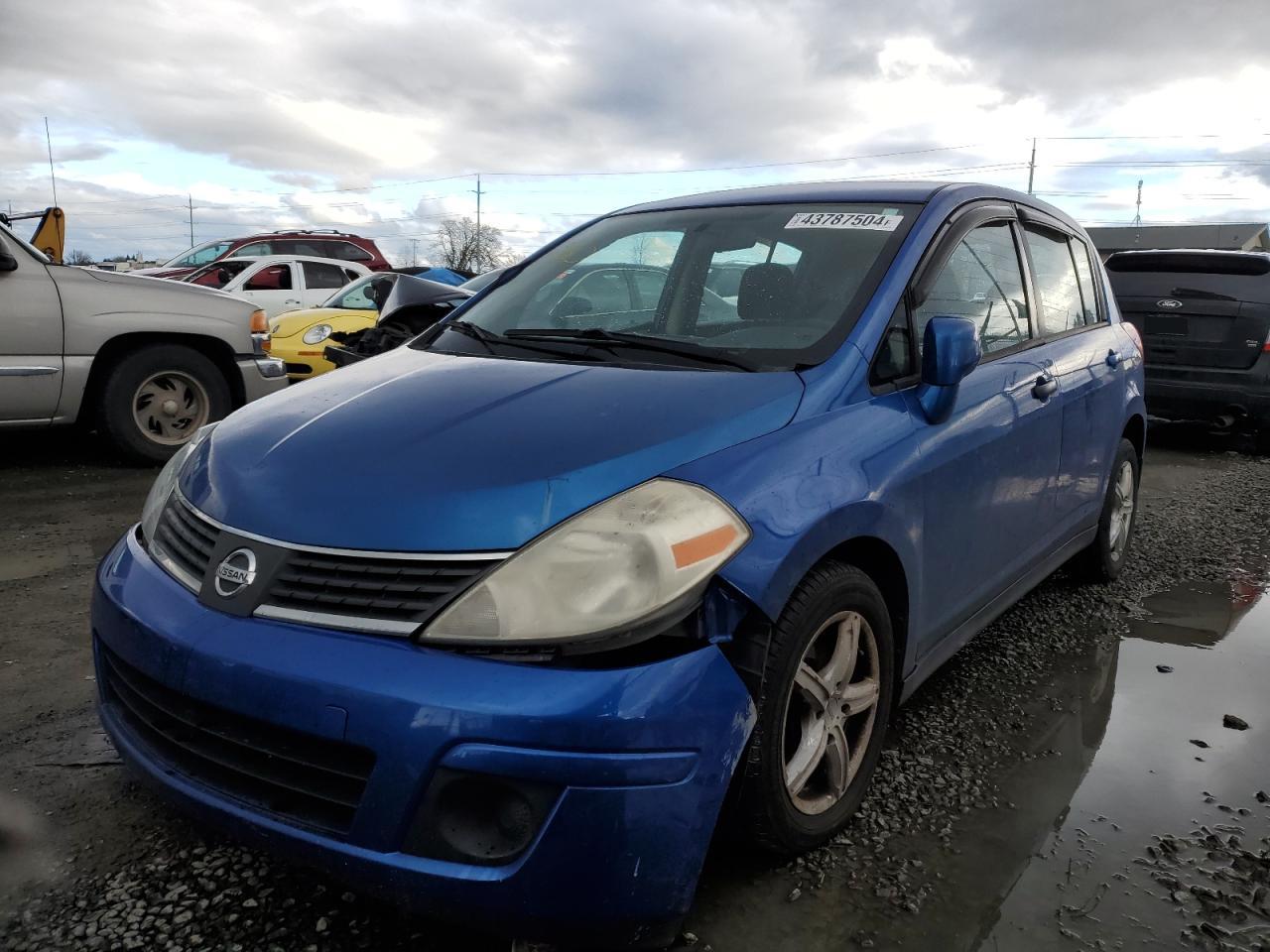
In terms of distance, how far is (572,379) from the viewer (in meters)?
2.42

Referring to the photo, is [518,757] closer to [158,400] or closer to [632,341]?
[632,341]

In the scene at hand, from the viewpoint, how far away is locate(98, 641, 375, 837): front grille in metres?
1.71

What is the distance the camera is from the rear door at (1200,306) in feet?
25.2

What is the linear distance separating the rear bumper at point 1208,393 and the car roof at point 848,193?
17.4 ft

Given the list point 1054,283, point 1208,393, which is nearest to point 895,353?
point 1054,283

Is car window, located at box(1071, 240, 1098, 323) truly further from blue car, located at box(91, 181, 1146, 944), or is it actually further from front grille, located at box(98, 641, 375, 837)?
front grille, located at box(98, 641, 375, 837)

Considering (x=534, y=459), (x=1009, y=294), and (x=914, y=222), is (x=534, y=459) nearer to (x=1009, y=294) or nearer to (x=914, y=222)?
(x=914, y=222)

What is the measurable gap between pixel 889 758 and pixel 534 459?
1479 mm

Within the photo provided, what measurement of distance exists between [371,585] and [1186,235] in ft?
232

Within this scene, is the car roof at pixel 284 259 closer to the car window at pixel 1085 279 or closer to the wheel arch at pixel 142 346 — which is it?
the wheel arch at pixel 142 346

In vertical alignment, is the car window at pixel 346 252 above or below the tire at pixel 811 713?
above

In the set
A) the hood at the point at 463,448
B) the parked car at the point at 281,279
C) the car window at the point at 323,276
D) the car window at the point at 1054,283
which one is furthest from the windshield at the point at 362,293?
the hood at the point at 463,448

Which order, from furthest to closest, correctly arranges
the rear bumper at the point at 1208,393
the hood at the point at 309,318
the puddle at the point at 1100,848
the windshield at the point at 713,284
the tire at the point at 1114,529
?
1. the hood at the point at 309,318
2. the rear bumper at the point at 1208,393
3. the tire at the point at 1114,529
4. the windshield at the point at 713,284
5. the puddle at the point at 1100,848

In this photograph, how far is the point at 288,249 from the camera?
16.6m
